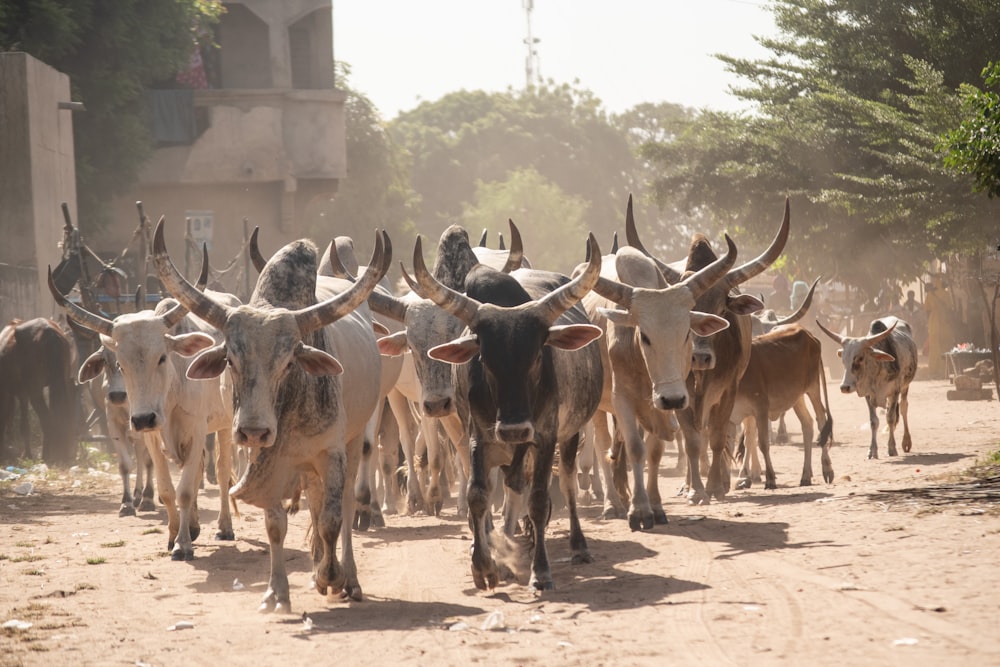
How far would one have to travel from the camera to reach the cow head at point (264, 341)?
22.6 ft

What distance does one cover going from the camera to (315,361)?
282 inches

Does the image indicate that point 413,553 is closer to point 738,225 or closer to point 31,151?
point 31,151

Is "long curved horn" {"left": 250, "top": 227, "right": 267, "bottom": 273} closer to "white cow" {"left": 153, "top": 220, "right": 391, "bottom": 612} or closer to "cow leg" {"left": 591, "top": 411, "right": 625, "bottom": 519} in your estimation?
"white cow" {"left": 153, "top": 220, "right": 391, "bottom": 612}

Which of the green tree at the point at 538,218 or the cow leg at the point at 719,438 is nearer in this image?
the cow leg at the point at 719,438

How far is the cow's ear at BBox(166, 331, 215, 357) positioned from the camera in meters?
9.23

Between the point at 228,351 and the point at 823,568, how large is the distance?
3.33 meters

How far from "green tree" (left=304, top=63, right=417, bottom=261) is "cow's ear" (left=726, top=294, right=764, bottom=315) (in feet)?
122

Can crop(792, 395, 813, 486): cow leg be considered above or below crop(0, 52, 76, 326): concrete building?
below

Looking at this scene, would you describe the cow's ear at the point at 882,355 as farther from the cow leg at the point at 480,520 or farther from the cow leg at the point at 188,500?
the cow leg at the point at 480,520

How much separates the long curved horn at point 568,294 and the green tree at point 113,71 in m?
20.1

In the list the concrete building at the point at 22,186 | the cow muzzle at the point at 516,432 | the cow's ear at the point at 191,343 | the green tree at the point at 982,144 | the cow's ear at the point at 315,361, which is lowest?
the cow muzzle at the point at 516,432

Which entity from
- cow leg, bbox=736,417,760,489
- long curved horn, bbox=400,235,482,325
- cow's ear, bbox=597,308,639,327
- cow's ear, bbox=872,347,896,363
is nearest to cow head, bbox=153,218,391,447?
long curved horn, bbox=400,235,482,325

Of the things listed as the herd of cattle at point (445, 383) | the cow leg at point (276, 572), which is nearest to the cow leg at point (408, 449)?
the herd of cattle at point (445, 383)

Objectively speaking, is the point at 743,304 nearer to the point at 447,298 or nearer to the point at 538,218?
the point at 447,298
